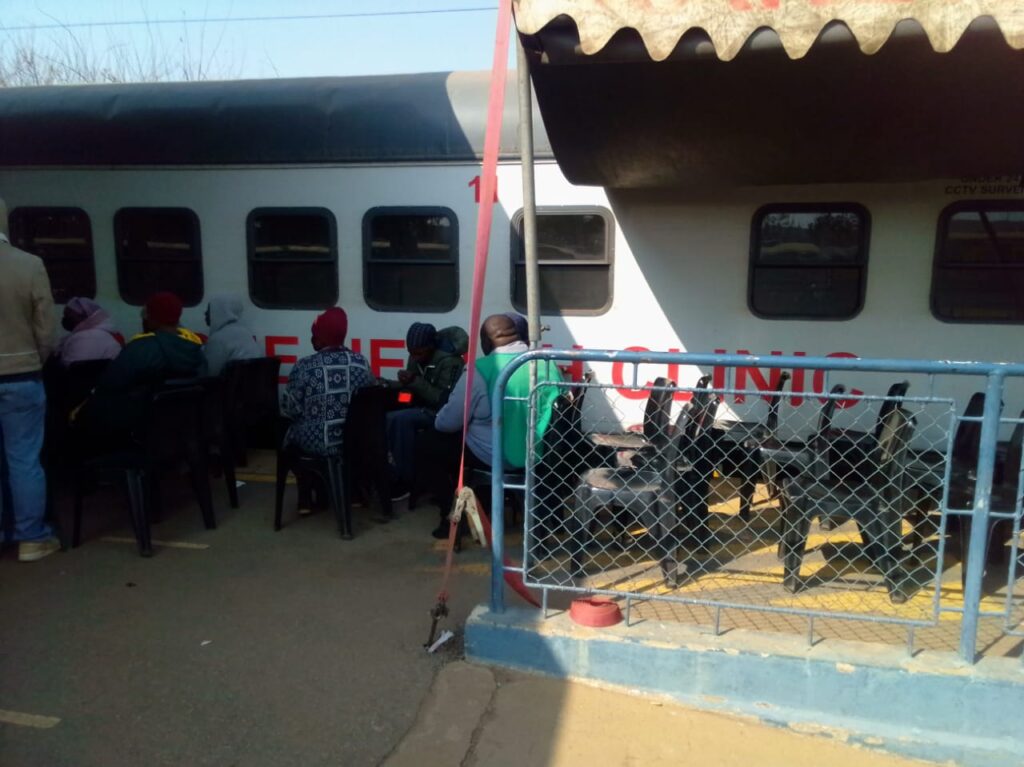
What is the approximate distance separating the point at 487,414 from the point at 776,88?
7.10 feet

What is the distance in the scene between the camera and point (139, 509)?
403cm

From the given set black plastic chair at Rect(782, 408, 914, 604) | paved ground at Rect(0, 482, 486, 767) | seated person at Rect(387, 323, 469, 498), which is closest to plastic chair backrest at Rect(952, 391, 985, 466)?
black plastic chair at Rect(782, 408, 914, 604)

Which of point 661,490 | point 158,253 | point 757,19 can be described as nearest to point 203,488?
point 158,253

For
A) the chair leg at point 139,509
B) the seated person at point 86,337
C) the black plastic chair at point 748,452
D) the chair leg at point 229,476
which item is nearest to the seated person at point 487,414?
the black plastic chair at point 748,452

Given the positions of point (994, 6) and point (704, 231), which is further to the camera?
point (704, 231)

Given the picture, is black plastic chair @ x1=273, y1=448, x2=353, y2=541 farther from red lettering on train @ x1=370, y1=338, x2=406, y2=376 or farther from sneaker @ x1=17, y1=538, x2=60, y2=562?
red lettering on train @ x1=370, y1=338, x2=406, y2=376

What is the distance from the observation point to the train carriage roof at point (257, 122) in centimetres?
534

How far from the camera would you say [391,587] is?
374 centimetres

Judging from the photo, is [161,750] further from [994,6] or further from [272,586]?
[994,6]

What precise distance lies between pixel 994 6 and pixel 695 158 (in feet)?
6.59

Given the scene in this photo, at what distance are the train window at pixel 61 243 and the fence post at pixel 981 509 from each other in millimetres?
6305

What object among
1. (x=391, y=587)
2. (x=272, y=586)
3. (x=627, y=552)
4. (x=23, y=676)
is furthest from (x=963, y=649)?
(x=23, y=676)

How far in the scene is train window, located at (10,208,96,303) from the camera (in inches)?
240

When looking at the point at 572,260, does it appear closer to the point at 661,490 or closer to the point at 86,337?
the point at 661,490
